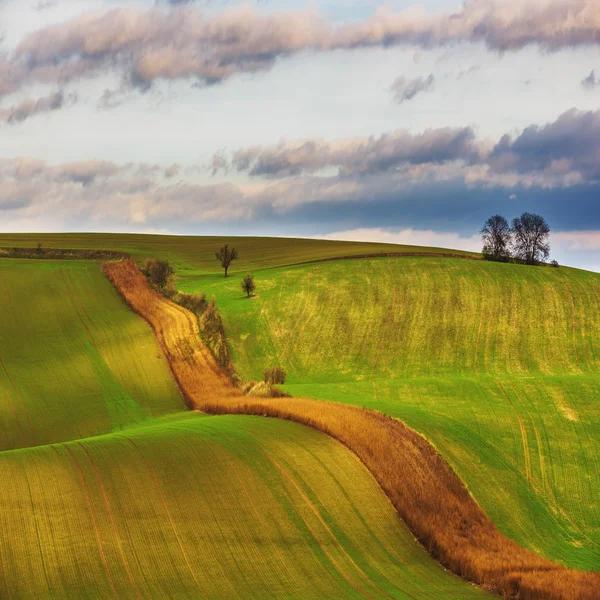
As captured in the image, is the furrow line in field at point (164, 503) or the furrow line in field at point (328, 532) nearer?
the furrow line in field at point (164, 503)

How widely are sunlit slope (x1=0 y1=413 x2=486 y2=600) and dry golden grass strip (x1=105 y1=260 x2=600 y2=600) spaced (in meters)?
0.63

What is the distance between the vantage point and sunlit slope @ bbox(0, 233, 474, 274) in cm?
8812

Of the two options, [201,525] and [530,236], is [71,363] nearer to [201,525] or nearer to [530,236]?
[201,525]

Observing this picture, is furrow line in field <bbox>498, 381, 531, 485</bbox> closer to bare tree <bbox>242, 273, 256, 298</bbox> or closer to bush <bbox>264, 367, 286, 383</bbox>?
bush <bbox>264, 367, 286, 383</bbox>

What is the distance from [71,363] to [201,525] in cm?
2400

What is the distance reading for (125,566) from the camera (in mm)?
19047

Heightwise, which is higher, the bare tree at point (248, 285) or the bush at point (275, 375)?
the bare tree at point (248, 285)

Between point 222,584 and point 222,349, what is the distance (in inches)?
1192

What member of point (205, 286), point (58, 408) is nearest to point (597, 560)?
point (58, 408)

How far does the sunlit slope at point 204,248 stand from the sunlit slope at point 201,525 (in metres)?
58.5

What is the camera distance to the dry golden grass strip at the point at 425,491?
20719mm

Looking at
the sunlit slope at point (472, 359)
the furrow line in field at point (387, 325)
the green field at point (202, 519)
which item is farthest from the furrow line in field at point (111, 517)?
the furrow line in field at point (387, 325)

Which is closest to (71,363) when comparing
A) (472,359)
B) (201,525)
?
(201,525)

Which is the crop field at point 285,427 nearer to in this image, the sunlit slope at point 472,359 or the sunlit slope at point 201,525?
the sunlit slope at point 201,525
